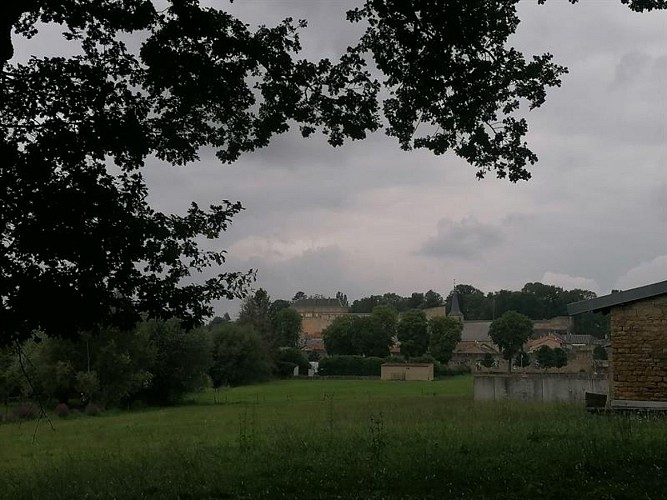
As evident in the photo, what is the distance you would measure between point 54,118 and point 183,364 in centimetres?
4483

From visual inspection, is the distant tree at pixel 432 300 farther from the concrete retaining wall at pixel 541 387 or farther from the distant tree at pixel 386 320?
the concrete retaining wall at pixel 541 387

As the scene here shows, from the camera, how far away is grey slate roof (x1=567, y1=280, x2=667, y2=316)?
60.6 feet

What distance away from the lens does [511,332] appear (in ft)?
308

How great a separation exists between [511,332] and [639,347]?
77.2m

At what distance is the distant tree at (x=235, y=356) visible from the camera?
6725 centimetres

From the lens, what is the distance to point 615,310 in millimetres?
19297

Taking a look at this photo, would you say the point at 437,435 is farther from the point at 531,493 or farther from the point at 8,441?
the point at 8,441

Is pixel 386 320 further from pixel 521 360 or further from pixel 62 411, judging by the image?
pixel 62 411

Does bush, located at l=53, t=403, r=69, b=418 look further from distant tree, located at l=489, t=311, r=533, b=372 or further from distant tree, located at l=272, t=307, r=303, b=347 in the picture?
distant tree, located at l=272, t=307, r=303, b=347

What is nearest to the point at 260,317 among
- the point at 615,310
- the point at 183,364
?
the point at 183,364

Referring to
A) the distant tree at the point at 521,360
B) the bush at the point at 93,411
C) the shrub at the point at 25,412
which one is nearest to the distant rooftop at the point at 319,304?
the distant tree at the point at 521,360

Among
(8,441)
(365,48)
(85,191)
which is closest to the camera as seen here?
(85,191)

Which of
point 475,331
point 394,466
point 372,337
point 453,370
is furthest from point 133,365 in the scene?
point 475,331

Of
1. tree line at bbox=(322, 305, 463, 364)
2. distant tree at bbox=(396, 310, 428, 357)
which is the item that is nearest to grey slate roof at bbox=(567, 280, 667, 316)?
tree line at bbox=(322, 305, 463, 364)
